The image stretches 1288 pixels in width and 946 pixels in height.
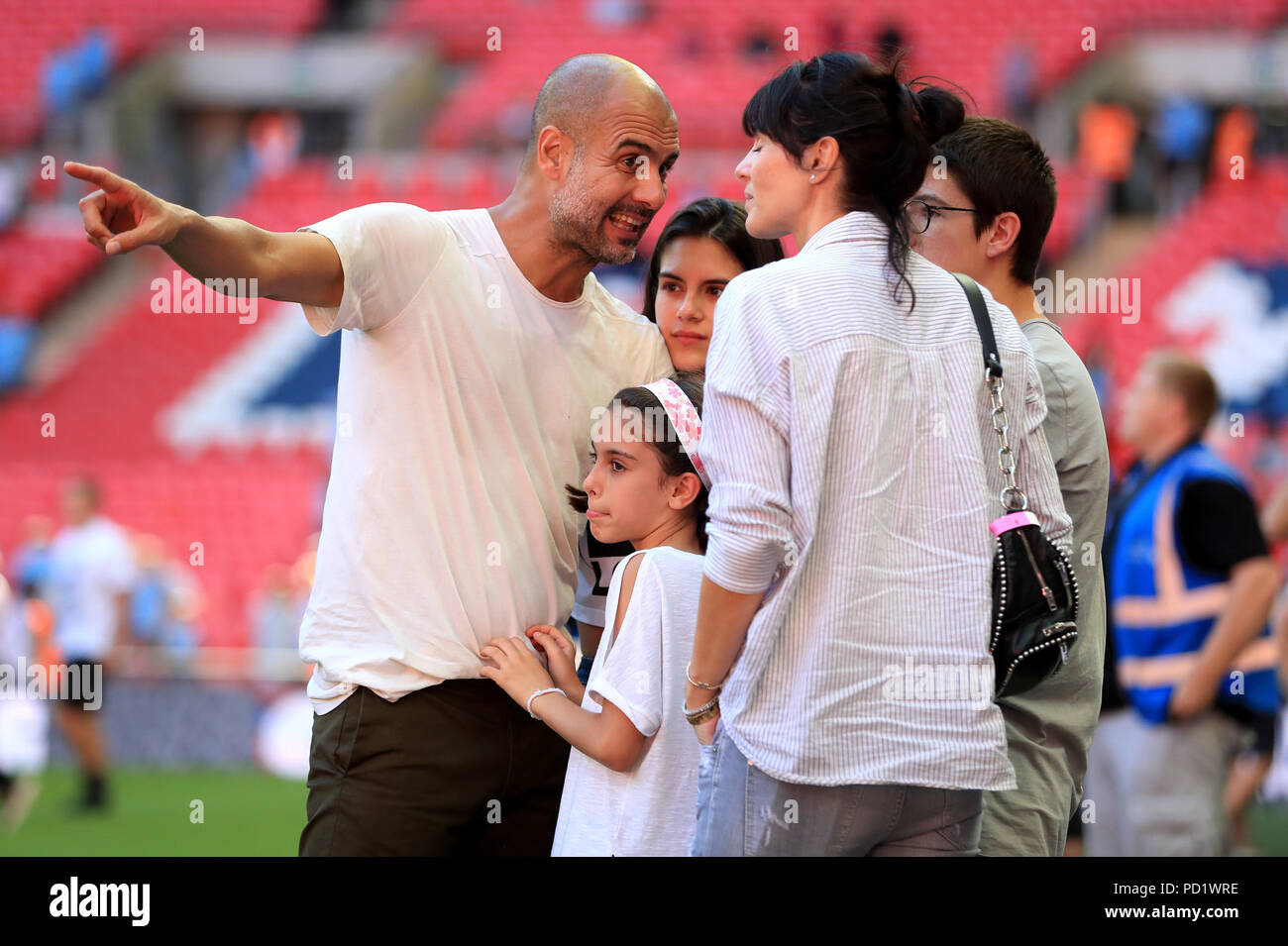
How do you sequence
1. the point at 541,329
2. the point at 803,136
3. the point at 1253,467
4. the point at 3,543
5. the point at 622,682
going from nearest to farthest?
1. the point at 803,136
2. the point at 622,682
3. the point at 541,329
4. the point at 1253,467
5. the point at 3,543

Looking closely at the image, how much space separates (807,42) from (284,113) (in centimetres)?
601

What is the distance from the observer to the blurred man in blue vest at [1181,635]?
4000 mm

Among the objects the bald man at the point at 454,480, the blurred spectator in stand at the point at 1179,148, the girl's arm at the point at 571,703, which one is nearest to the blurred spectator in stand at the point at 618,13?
the blurred spectator in stand at the point at 1179,148

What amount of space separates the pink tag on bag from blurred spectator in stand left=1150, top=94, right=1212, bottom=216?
12471mm

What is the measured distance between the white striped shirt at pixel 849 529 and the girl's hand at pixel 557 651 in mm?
573

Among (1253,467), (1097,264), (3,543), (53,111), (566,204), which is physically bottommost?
(3,543)

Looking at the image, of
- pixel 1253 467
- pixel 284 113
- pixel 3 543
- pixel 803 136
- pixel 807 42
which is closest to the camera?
pixel 803 136

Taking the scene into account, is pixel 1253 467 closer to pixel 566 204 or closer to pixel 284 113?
pixel 566 204

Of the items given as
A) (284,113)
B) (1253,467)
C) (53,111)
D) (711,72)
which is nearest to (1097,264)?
(1253,467)

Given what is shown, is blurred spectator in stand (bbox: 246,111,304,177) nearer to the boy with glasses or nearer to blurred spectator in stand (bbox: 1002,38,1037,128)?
blurred spectator in stand (bbox: 1002,38,1037,128)

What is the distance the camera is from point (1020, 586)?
1993 millimetres

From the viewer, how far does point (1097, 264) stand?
43.6 ft

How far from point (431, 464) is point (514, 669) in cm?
39

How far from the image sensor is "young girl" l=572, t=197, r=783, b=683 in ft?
9.36
